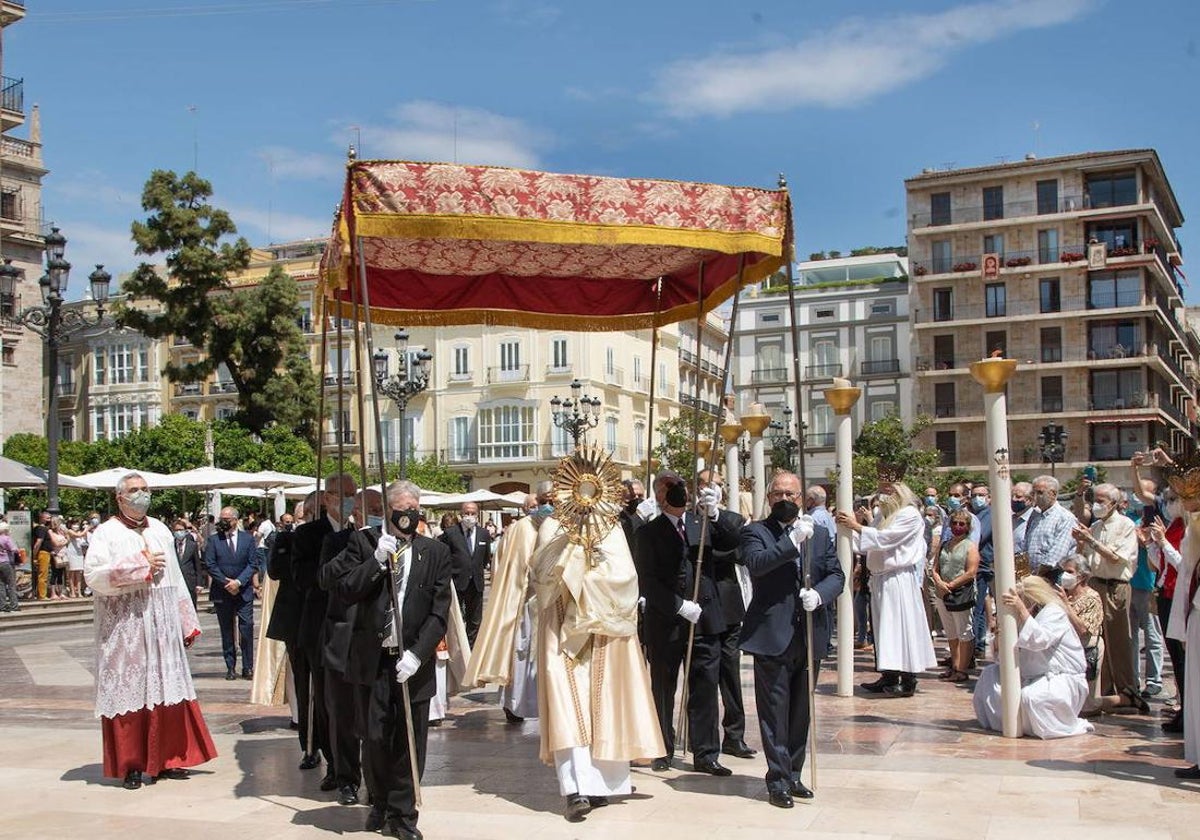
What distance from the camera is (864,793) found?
7.11m

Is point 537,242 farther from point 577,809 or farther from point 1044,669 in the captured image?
point 1044,669

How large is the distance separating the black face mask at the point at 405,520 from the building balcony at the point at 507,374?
54.5m

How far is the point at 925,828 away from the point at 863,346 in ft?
215

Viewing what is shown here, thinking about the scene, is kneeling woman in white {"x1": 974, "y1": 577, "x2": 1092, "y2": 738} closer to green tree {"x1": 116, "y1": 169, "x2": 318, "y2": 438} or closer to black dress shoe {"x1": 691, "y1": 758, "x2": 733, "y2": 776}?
black dress shoe {"x1": 691, "y1": 758, "x2": 733, "y2": 776}

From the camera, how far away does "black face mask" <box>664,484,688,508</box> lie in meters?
7.96

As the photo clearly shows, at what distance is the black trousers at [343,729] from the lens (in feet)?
23.5

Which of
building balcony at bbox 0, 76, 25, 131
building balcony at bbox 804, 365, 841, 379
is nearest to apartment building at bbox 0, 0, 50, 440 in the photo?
building balcony at bbox 0, 76, 25, 131

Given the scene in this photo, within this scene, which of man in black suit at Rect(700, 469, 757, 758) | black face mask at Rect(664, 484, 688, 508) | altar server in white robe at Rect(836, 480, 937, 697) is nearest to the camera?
black face mask at Rect(664, 484, 688, 508)

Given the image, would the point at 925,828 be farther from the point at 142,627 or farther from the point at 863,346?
the point at 863,346

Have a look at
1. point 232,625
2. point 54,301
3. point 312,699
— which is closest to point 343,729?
point 312,699

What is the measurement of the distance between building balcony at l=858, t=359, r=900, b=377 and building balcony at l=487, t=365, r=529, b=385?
65.6ft

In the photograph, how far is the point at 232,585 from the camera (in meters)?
12.9

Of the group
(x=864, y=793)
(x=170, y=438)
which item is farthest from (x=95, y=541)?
(x=170, y=438)

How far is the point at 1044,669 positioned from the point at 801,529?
3.02 metres
